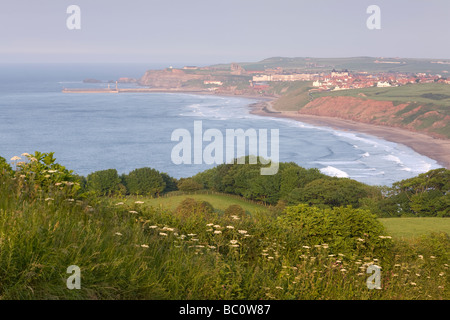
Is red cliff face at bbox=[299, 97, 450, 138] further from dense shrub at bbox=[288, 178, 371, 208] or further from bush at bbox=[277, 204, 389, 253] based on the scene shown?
bush at bbox=[277, 204, 389, 253]

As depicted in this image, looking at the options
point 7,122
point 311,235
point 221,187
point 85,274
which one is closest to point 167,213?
point 311,235

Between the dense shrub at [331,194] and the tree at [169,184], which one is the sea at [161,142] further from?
the dense shrub at [331,194]

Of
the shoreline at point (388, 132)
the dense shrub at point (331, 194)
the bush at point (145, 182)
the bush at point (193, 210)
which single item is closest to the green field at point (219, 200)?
the dense shrub at point (331, 194)

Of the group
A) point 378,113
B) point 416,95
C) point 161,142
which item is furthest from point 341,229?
point 416,95

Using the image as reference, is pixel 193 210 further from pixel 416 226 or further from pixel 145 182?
pixel 145 182
